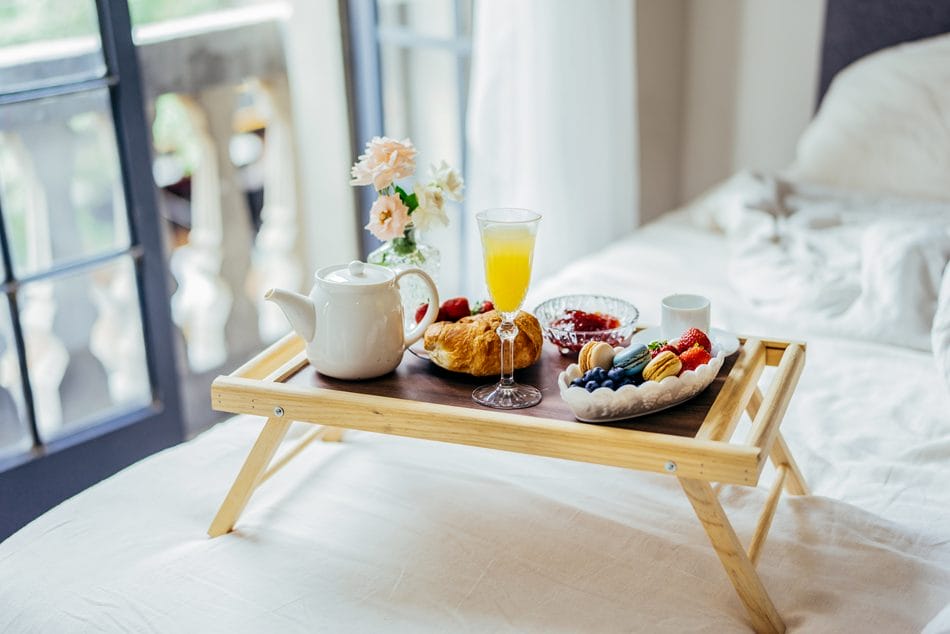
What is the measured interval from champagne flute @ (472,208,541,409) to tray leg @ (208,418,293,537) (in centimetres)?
30

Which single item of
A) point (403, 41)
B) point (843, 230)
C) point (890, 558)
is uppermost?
point (403, 41)

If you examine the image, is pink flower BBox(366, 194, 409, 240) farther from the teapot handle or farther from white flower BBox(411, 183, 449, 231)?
the teapot handle

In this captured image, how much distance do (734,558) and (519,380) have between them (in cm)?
38

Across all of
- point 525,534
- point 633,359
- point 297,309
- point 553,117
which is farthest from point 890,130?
point 297,309

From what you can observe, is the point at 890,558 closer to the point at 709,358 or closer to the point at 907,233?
the point at 709,358

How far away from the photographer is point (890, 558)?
4.46ft

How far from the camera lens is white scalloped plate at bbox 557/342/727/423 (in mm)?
1275

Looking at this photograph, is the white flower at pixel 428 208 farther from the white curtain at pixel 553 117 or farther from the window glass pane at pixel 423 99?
the window glass pane at pixel 423 99

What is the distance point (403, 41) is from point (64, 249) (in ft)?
3.56

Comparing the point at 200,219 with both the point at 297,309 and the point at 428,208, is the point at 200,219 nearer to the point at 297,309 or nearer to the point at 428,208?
the point at 428,208

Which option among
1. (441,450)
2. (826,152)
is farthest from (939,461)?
(826,152)

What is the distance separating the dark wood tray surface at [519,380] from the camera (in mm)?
1305

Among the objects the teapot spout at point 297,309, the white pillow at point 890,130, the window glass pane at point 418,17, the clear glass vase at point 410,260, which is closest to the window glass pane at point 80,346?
the window glass pane at point 418,17

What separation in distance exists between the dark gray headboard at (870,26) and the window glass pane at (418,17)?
1033 mm
